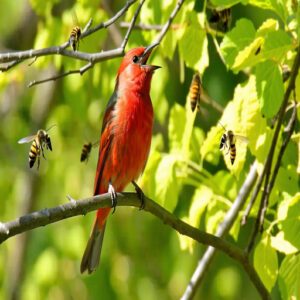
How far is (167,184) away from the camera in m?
4.69

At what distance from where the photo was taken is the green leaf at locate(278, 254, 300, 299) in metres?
4.20

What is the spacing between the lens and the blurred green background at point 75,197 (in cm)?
721

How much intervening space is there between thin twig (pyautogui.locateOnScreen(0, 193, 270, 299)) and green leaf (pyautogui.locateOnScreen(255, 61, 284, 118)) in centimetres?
65

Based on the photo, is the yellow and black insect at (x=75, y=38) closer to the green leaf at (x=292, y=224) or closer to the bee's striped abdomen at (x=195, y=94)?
the bee's striped abdomen at (x=195, y=94)

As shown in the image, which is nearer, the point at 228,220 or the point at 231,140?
the point at 231,140

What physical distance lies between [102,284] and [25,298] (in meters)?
0.64

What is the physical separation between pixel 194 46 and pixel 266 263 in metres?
1.08

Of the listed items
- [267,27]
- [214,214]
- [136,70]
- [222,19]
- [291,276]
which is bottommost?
[291,276]

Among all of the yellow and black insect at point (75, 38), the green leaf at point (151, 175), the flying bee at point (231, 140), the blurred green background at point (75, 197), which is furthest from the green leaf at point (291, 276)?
the blurred green background at point (75, 197)

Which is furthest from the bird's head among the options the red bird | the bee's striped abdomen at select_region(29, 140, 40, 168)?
the bee's striped abdomen at select_region(29, 140, 40, 168)

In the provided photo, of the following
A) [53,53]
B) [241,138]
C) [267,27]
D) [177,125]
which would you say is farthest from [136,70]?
[267,27]

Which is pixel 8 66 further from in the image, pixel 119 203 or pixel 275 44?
pixel 275 44

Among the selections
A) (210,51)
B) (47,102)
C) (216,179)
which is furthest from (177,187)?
(47,102)

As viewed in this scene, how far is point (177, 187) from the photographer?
471 cm
